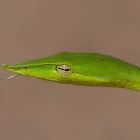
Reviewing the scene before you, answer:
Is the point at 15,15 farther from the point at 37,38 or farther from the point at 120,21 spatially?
the point at 120,21

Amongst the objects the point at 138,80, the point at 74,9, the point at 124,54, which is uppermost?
the point at 74,9

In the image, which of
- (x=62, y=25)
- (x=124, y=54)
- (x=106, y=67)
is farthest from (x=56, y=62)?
(x=62, y=25)

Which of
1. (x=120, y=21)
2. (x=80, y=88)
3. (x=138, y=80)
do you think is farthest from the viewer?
(x=120, y=21)
